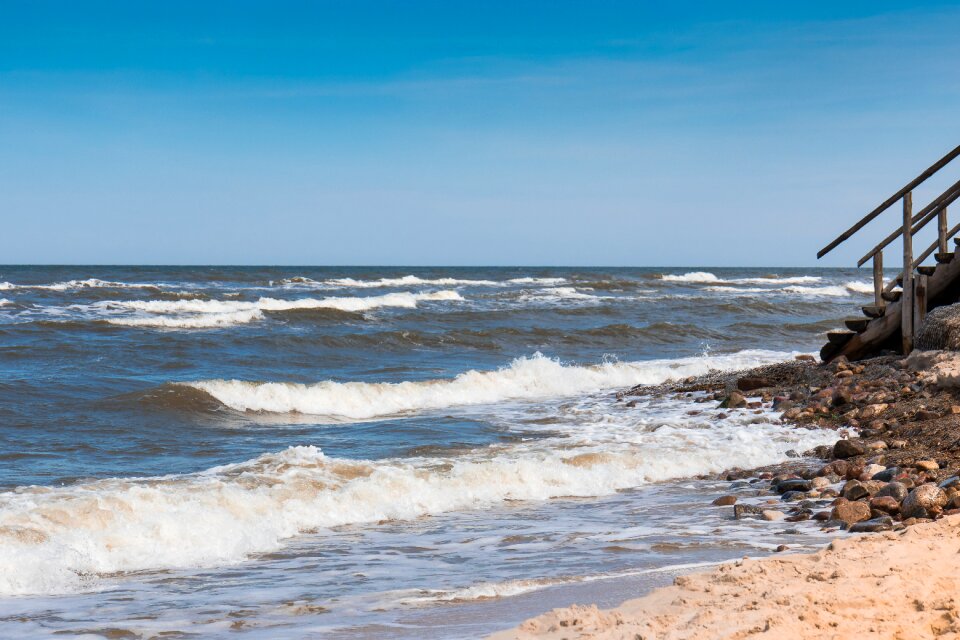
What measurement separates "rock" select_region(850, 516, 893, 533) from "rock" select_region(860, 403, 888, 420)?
4.13 metres

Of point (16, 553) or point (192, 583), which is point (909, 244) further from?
point (16, 553)

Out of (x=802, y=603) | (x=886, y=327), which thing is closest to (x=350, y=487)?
(x=802, y=603)

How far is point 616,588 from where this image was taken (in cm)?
493

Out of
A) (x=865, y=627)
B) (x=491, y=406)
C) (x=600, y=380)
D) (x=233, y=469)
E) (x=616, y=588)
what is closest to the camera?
(x=865, y=627)

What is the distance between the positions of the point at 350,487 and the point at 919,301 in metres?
7.71

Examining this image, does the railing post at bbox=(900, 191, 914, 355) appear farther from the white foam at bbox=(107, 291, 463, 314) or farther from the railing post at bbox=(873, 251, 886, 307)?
the white foam at bbox=(107, 291, 463, 314)

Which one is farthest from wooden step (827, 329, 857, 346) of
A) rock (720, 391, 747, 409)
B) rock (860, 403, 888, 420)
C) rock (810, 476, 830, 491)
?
rock (810, 476, 830, 491)

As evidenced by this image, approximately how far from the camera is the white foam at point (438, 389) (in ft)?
45.3

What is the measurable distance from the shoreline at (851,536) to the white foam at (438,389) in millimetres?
4403

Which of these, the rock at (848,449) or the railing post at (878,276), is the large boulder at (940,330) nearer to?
the railing post at (878,276)

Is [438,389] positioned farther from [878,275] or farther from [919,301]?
[919,301]

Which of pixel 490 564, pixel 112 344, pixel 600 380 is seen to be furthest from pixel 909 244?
pixel 112 344

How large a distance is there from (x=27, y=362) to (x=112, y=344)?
11.0 feet

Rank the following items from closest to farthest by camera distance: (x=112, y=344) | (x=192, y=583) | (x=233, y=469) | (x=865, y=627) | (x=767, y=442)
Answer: (x=865, y=627) → (x=192, y=583) → (x=233, y=469) → (x=767, y=442) → (x=112, y=344)
